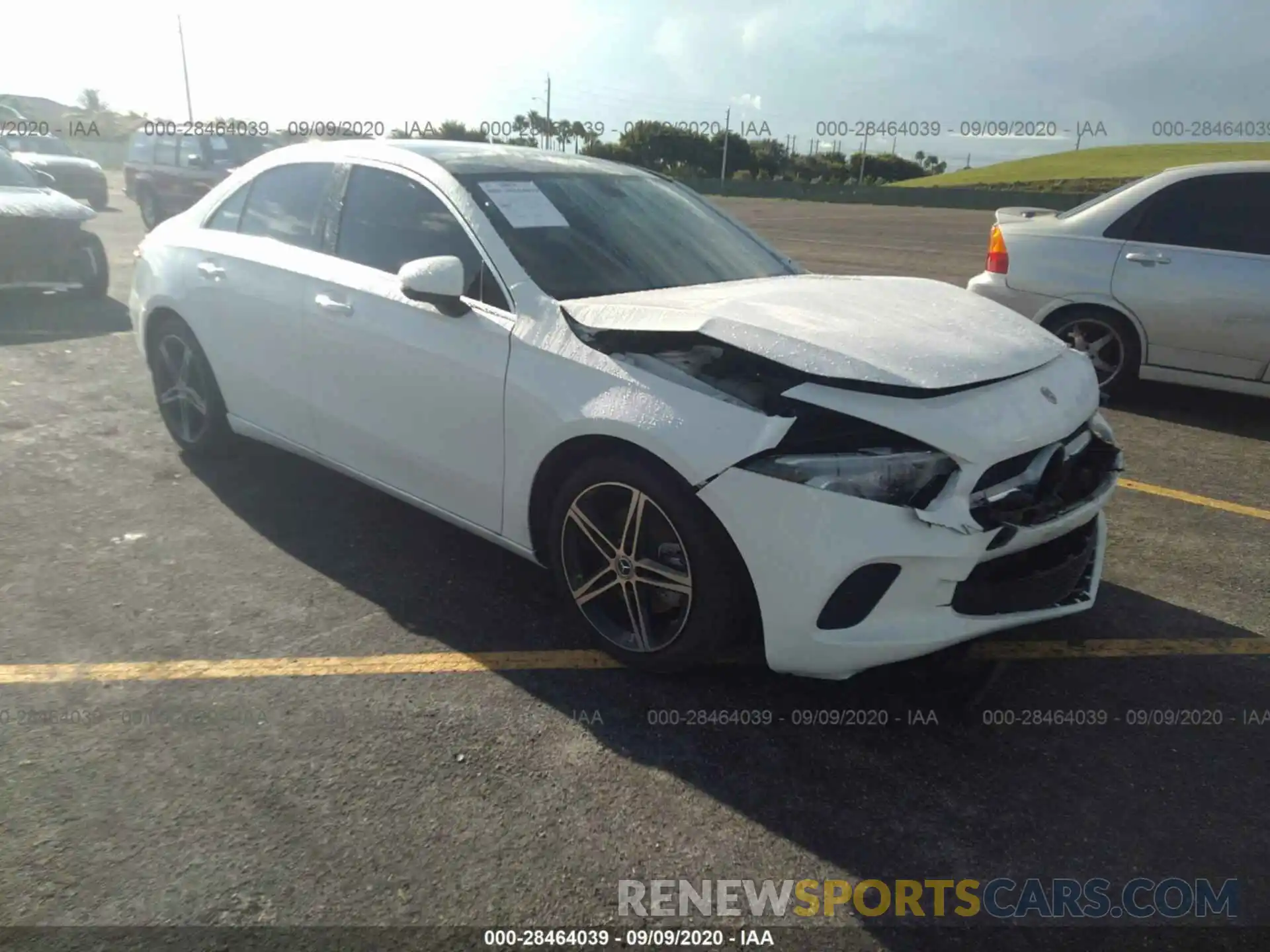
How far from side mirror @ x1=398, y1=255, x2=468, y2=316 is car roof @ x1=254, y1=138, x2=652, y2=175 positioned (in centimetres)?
58

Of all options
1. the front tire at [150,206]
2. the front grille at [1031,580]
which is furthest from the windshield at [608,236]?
the front tire at [150,206]

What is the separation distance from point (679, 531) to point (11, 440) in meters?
4.41

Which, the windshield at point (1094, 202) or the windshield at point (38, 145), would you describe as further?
the windshield at point (38, 145)

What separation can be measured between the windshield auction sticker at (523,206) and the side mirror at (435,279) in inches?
12.6

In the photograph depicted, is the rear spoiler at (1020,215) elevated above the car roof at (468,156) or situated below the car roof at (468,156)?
below

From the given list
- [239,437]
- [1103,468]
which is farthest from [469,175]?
[1103,468]

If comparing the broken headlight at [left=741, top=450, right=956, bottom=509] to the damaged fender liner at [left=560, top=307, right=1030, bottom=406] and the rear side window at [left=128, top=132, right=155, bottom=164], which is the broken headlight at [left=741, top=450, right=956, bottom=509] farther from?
the rear side window at [left=128, top=132, right=155, bottom=164]

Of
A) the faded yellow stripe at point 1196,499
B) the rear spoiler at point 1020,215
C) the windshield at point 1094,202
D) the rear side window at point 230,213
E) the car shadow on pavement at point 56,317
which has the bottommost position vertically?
the car shadow on pavement at point 56,317

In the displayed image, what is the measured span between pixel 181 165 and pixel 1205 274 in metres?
14.7

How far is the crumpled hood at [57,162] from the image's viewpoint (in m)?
17.8

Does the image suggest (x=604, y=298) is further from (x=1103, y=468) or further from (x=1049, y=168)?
(x=1049, y=168)

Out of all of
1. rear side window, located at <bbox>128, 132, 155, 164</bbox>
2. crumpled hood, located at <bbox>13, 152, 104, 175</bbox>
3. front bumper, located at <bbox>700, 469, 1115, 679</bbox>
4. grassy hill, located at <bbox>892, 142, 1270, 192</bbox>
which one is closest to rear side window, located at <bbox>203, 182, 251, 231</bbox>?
front bumper, located at <bbox>700, 469, 1115, 679</bbox>

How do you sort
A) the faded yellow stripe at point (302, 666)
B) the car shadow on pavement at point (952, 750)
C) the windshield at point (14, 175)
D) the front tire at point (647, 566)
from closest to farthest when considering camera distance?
the car shadow on pavement at point (952, 750)
the front tire at point (647, 566)
the faded yellow stripe at point (302, 666)
the windshield at point (14, 175)

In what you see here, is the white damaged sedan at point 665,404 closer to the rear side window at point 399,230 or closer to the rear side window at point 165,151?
the rear side window at point 399,230
